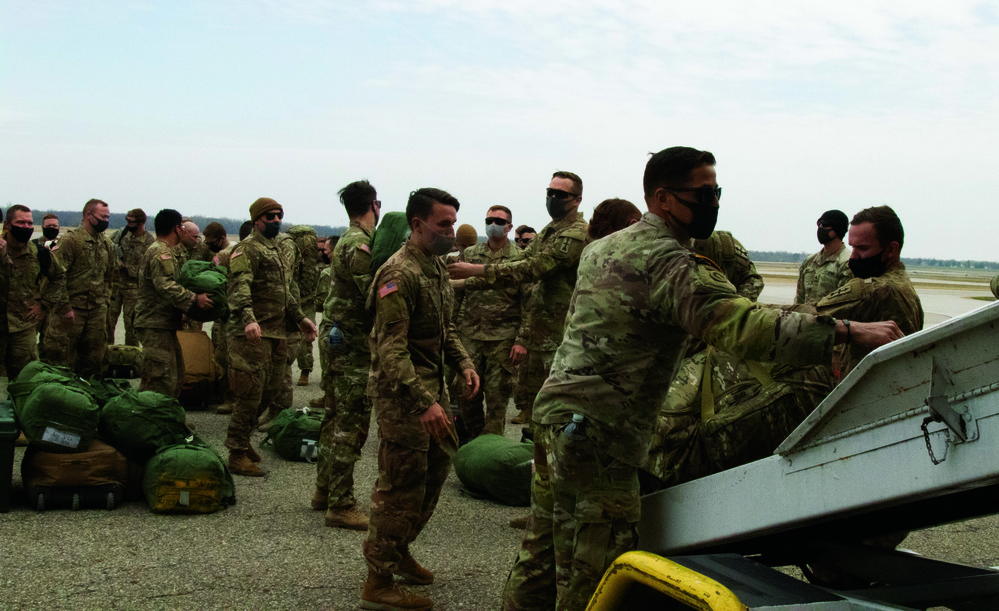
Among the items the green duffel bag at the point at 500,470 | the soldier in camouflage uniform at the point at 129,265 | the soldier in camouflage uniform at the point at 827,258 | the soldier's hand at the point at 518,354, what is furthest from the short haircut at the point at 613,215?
the soldier in camouflage uniform at the point at 129,265

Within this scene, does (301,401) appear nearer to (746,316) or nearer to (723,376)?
(723,376)

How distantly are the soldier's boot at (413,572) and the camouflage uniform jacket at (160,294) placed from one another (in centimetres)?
404

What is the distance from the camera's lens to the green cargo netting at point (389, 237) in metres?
5.11

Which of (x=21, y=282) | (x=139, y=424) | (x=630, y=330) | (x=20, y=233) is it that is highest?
(x=20, y=233)

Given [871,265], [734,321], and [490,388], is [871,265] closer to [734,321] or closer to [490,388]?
[734,321]

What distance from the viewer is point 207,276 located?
790 centimetres

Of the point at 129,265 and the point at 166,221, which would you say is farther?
the point at 129,265

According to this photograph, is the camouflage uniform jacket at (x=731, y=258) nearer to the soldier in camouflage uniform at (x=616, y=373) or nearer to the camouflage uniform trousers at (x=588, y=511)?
the soldier in camouflage uniform at (x=616, y=373)

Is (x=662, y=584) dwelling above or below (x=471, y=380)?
below

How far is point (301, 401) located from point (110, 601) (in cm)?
586

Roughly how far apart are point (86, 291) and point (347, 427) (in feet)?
18.4

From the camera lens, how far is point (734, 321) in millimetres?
2475

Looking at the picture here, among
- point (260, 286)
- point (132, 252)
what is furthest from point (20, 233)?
point (132, 252)

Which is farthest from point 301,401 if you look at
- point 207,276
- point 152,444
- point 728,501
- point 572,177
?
point 728,501
